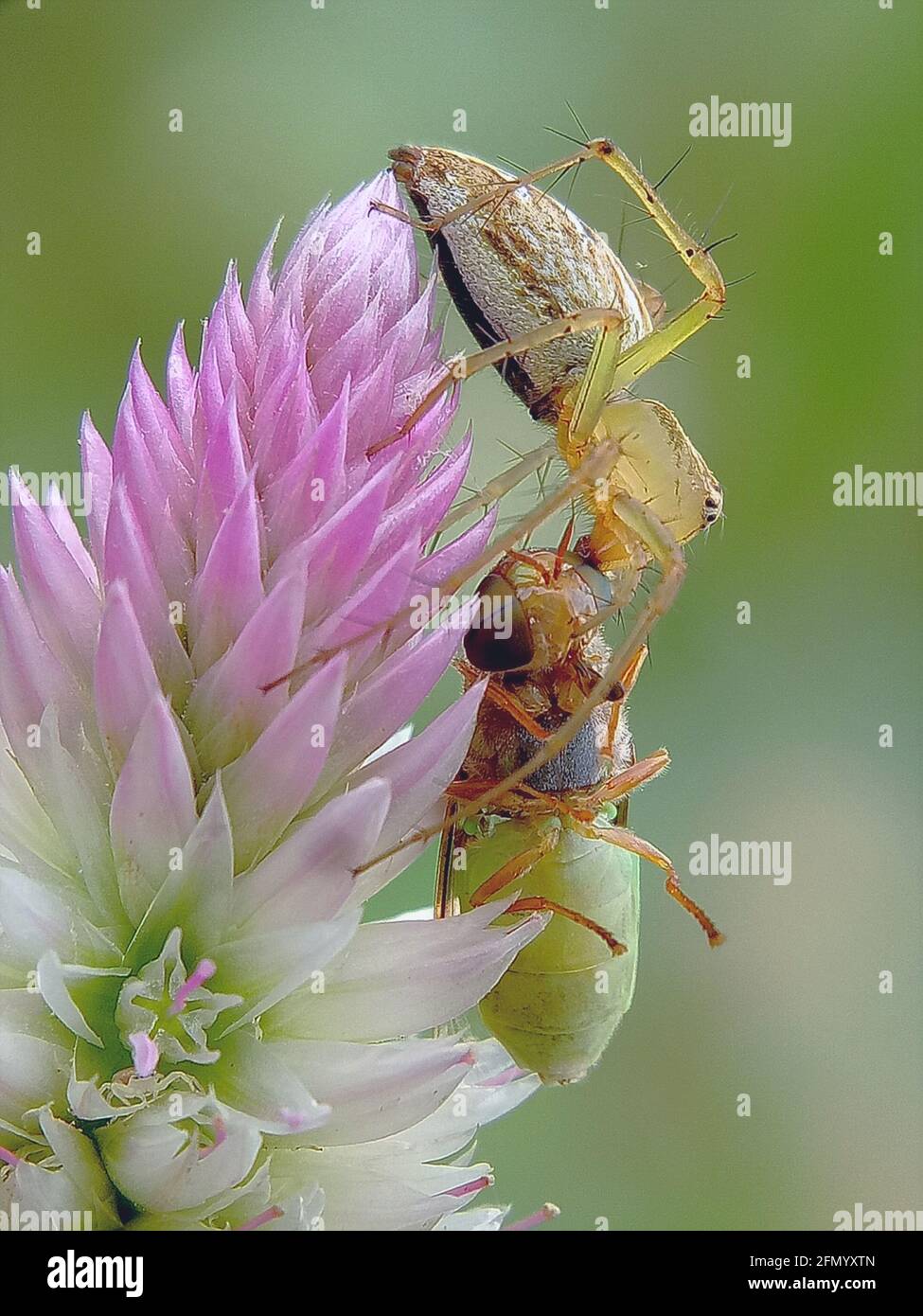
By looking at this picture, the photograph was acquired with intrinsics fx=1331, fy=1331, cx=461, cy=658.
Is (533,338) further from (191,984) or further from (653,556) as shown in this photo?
(191,984)

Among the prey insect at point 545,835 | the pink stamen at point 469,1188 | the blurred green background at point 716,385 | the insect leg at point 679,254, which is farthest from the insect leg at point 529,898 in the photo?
the blurred green background at point 716,385

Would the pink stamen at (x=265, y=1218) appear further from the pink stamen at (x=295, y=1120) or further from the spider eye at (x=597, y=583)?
the spider eye at (x=597, y=583)

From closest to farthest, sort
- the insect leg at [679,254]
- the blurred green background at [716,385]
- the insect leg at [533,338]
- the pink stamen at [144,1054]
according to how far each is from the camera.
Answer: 1. the pink stamen at [144,1054]
2. the insect leg at [533,338]
3. the insect leg at [679,254]
4. the blurred green background at [716,385]

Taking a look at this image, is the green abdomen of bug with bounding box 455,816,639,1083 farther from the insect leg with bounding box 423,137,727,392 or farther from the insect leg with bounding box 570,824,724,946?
the insect leg with bounding box 423,137,727,392

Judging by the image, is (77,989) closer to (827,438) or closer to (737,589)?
(737,589)

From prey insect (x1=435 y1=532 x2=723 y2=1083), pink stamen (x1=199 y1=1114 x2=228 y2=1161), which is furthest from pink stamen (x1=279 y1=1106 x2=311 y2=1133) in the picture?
prey insect (x1=435 y1=532 x2=723 y2=1083)

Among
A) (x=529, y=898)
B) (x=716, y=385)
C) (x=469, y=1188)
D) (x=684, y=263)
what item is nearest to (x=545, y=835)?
(x=529, y=898)
